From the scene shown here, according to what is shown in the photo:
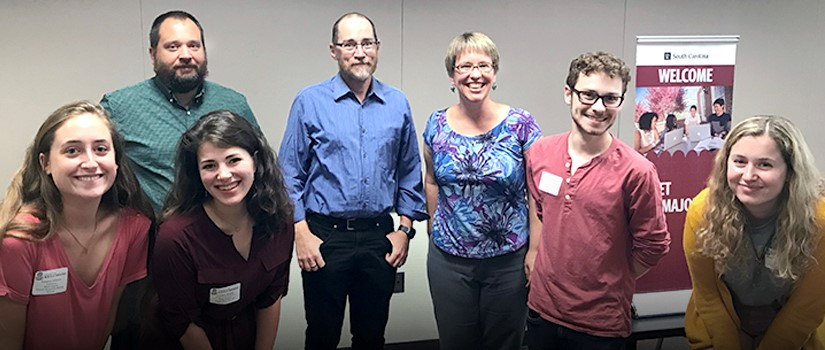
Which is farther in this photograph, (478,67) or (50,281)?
(478,67)

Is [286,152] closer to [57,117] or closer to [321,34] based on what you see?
[57,117]

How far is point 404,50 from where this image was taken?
151 inches

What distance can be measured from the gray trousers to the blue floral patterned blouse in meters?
0.05

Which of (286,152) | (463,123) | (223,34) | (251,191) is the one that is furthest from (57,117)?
(223,34)

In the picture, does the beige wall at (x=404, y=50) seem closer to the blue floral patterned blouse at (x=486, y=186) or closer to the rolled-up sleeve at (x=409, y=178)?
the rolled-up sleeve at (x=409, y=178)

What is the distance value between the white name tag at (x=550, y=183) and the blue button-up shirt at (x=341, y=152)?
635mm

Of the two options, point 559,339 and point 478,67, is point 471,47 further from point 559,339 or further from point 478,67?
point 559,339

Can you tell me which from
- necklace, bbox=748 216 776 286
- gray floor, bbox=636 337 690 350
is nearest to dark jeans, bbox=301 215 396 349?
necklace, bbox=748 216 776 286

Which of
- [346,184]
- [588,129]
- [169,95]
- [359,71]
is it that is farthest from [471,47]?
[169,95]

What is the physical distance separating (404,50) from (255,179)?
Result: 6.59 feet

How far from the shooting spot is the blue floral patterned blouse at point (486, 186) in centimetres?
A: 229

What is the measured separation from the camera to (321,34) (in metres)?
3.70

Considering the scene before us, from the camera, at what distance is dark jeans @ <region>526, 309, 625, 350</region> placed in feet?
6.88

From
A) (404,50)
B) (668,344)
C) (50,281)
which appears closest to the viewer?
(50,281)
